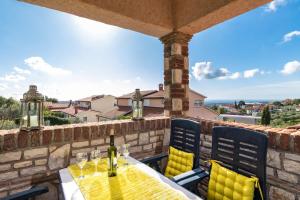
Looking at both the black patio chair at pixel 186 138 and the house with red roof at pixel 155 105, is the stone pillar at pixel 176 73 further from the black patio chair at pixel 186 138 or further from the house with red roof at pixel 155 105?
the house with red roof at pixel 155 105

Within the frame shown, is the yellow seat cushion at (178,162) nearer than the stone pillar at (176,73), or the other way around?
the yellow seat cushion at (178,162)

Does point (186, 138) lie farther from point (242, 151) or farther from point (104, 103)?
point (104, 103)

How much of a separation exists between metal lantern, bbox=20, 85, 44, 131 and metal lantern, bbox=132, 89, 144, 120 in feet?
4.03

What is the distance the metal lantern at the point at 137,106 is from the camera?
278cm

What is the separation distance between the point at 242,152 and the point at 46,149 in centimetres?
193

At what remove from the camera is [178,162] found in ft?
6.95

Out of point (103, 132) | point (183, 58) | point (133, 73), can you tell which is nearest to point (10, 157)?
point (103, 132)

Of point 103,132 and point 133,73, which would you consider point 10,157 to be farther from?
point 133,73

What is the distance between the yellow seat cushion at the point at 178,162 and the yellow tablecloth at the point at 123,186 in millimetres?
577

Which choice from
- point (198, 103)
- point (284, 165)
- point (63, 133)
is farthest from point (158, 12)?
point (198, 103)

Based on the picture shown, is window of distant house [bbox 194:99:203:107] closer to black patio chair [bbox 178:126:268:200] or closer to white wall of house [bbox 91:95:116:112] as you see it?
white wall of house [bbox 91:95:116:112]

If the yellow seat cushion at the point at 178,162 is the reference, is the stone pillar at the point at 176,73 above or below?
above

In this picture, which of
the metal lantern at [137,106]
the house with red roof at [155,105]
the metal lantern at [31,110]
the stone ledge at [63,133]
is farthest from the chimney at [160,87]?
the metal lantern at [31,110]

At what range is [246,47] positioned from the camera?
35.1 metres
